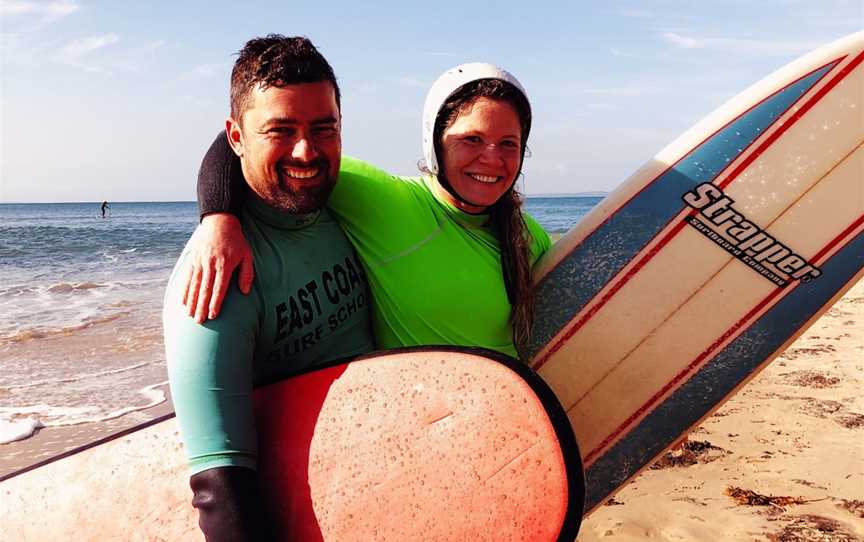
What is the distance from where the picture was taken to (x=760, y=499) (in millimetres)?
3051

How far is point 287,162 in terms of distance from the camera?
5.62ft

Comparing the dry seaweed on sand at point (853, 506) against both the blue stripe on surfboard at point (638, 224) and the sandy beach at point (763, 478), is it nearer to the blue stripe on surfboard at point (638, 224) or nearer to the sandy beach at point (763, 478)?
the sandy beach at point (763, 478)

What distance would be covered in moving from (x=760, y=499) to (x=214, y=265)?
8.58ft

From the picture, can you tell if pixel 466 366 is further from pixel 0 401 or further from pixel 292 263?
pixel 0 401

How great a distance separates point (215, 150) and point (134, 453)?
86cm

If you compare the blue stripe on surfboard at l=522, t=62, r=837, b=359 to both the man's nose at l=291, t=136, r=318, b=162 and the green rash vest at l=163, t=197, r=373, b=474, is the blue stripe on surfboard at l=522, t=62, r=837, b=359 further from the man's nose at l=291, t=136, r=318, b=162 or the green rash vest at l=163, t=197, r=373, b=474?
the man's nose at l=291, t=136, r=318, b=162

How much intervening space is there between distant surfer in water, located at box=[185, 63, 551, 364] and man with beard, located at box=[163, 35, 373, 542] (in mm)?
79

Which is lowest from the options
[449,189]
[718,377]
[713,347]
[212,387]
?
[718,377]

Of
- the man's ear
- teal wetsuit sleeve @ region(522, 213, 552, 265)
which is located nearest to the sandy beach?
teal wetsuit sleeve @ region(522, 213, 552, 265)

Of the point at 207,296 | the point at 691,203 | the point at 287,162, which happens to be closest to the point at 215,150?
the point at 287,162

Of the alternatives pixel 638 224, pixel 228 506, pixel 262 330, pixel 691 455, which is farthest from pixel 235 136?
pixel 691 455

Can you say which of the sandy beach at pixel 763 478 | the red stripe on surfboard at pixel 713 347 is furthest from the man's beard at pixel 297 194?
the sandy beach at pixel 763 478

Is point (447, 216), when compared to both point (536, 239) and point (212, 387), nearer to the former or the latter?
point (536, 239)

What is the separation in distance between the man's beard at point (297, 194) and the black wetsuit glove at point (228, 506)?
2.09 feet
